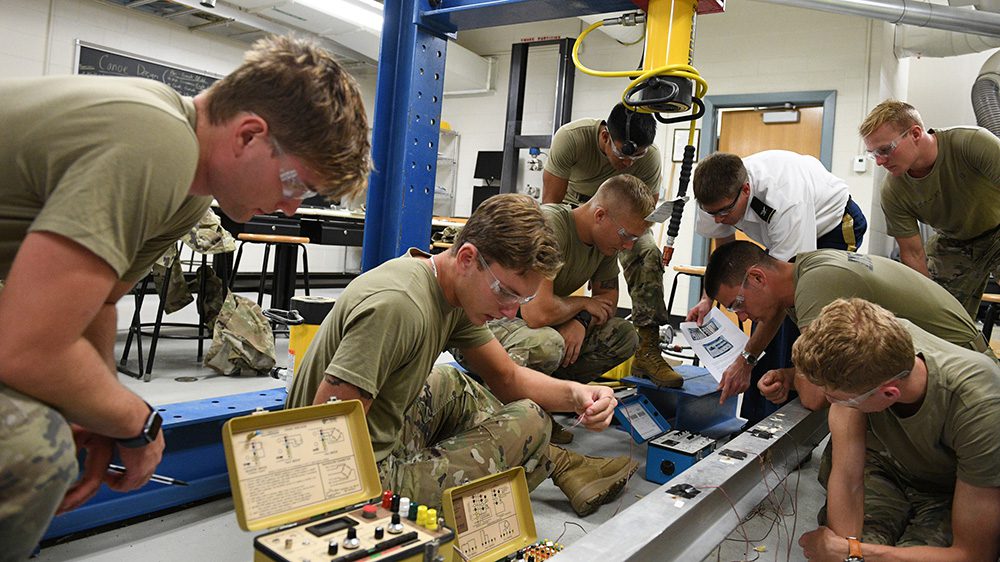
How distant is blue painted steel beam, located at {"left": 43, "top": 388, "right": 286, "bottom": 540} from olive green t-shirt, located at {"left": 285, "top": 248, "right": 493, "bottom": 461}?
44cm

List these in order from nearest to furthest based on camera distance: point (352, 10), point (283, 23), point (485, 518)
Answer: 1. point (485, 518)
2. point (352, 10)
3. point (283, 23)

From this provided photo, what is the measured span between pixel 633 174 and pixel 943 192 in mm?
1346

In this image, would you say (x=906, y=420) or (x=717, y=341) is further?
(x=717, y=341)

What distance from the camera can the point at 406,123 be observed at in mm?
2219

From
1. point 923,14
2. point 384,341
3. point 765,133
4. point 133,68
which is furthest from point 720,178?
point 133,68

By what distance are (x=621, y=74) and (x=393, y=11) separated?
0.91m

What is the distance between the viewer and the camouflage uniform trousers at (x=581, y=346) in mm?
2436

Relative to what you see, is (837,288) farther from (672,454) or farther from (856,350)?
(672,454)

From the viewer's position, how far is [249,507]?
947 mm

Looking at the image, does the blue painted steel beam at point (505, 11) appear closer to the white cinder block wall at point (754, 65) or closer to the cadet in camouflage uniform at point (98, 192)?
the cadet in camouflage uniform at point (98, 192)

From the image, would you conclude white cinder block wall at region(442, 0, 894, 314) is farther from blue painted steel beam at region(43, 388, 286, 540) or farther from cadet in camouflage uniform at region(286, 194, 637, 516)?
blue painted steel beam at region(43, 388, 286, 540)

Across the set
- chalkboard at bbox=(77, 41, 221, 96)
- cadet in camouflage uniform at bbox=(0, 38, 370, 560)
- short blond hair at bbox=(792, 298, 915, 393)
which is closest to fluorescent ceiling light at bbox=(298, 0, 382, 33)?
chalkboard at bbox=(77, 41, 221, 96)

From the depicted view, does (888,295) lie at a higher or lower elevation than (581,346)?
higher

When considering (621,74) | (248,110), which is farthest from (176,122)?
(621,74)
